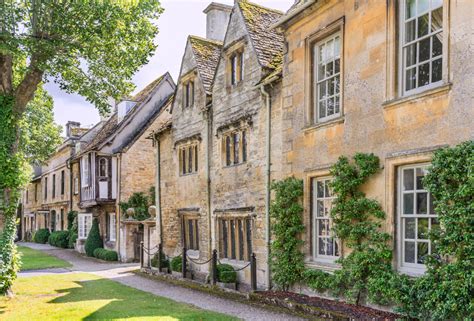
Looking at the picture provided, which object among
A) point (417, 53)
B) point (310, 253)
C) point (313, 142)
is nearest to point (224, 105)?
point (313, 142)

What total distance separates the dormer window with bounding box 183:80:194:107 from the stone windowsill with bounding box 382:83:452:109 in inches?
450

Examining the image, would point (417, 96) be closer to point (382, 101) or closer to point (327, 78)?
point (382, 101)

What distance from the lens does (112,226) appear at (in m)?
29.8

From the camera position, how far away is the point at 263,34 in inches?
648

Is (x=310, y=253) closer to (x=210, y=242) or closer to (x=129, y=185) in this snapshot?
(x=210, y=242)

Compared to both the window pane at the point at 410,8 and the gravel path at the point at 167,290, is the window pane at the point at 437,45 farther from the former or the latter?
the gravel path at the point at 167,290

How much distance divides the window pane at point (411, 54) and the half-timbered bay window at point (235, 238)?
7.81m

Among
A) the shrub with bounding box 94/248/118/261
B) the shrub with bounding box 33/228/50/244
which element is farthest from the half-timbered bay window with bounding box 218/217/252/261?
the shrub with bounding box 33/228/50/244

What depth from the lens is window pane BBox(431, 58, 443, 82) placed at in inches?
360

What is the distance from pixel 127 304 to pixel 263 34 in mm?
9762

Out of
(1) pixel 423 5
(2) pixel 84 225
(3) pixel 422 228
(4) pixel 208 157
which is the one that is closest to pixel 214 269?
(4) pixel 208 157

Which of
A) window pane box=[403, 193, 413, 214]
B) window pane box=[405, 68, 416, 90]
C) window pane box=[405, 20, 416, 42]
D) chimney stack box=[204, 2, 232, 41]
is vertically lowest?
window pane box=[403, 193, 413, 214]

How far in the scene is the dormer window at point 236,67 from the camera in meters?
16.7

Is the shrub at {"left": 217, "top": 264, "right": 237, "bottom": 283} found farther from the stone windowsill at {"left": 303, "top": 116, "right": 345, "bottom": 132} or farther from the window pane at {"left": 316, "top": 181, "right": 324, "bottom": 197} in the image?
the stone windowsill at {"left": 303, "top": 116, "right": 345, "bottom": 132}
